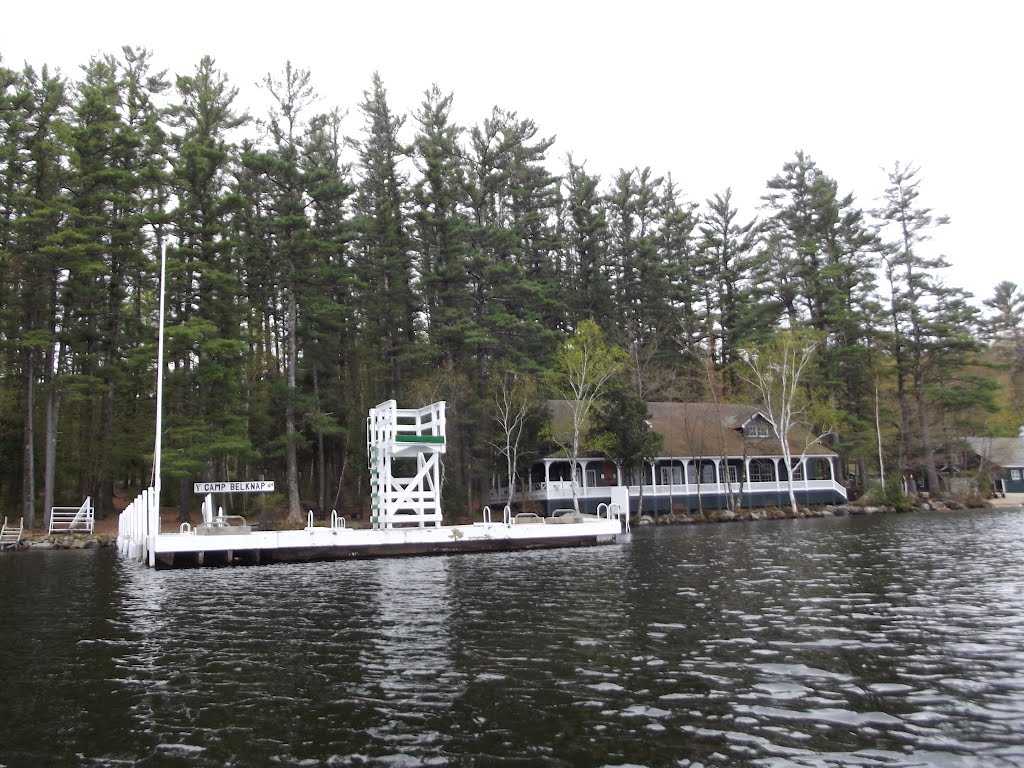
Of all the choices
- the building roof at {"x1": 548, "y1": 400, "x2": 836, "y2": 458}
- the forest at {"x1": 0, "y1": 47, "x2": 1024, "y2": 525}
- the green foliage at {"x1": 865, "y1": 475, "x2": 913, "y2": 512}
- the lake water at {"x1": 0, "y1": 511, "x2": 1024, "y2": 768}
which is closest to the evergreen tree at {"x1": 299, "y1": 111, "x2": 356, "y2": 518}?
the forest at {"x1": 0, "y1": 47, "x2": 1024, "y2": 525}

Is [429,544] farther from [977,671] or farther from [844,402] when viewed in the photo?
[844,402]

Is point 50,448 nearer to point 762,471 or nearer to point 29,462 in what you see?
point 29,462

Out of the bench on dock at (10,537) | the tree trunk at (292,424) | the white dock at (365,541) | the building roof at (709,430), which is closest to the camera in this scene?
the white dock at (365,541)

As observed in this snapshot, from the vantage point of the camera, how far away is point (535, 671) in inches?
394

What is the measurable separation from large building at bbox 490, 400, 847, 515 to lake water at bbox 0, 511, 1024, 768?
3076 centimetres

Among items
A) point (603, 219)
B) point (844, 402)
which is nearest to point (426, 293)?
point (603, 219)

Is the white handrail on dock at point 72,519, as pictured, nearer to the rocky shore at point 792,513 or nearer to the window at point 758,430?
the rocky shore at point 792,513

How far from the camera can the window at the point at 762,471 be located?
57.3 metres

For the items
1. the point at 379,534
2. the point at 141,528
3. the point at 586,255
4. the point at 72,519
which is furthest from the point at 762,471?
the point at 72,519

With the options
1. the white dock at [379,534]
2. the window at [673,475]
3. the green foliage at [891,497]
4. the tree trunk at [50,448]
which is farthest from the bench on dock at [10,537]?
the green foliage at [891,497]

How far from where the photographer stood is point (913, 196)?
2468 inches

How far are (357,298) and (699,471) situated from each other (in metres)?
Answer: 26.2

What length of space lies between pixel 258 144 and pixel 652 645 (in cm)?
4593

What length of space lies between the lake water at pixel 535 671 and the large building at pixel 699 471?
3076cm
